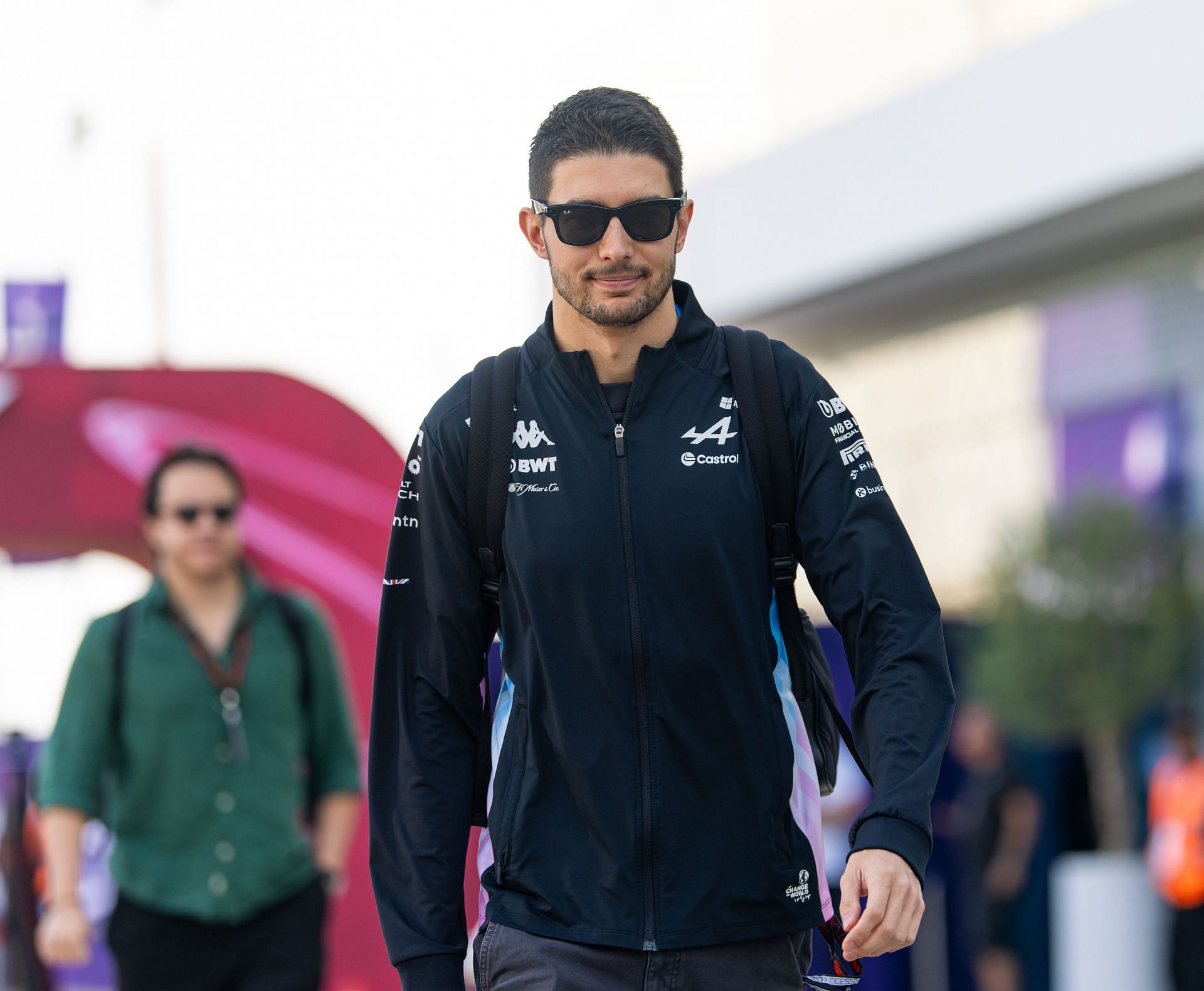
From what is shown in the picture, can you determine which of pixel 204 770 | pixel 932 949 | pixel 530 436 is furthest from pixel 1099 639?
pixel 530 436

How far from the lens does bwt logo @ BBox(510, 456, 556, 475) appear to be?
2885mm

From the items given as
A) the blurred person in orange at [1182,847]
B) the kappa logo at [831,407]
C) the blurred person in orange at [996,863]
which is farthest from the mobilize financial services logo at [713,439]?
the blurred person in orange at [996,863]

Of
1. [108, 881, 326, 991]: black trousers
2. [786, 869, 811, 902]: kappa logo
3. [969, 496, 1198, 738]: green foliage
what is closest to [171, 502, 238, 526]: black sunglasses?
[108, 881, 326, 991]: black trousers

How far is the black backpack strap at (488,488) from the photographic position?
2.91 meters

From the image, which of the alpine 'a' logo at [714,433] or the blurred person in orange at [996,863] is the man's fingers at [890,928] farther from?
the blurred person in orange at [996,863]

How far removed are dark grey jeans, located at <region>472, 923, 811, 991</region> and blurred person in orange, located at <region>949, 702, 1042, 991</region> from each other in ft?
30.9

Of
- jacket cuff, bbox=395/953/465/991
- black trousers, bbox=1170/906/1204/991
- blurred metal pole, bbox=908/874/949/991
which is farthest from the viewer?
blurred metal pole, bbox=908/874/949/991

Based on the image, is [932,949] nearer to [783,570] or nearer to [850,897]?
[783,570]

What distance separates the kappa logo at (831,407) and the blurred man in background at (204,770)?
8.94 ft

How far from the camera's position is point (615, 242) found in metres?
2.86

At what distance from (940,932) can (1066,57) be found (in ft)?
19.7

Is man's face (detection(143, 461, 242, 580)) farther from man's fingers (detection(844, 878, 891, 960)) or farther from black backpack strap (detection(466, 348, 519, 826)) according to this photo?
man's fingers (detection(844, 878, 891, 960))

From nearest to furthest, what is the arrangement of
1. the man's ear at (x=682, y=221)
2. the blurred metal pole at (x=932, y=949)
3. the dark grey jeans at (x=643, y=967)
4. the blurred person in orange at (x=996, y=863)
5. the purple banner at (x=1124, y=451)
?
the dark grey jeans at (x=643, y=967) → the man's ear at (x=682, y=221) → the blurred metal pole at (x=932, y=949) → the blurred person in orange at (x=996, y=863) → the purple banner at (x=1124, y=451)

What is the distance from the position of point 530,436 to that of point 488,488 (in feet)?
0.35
